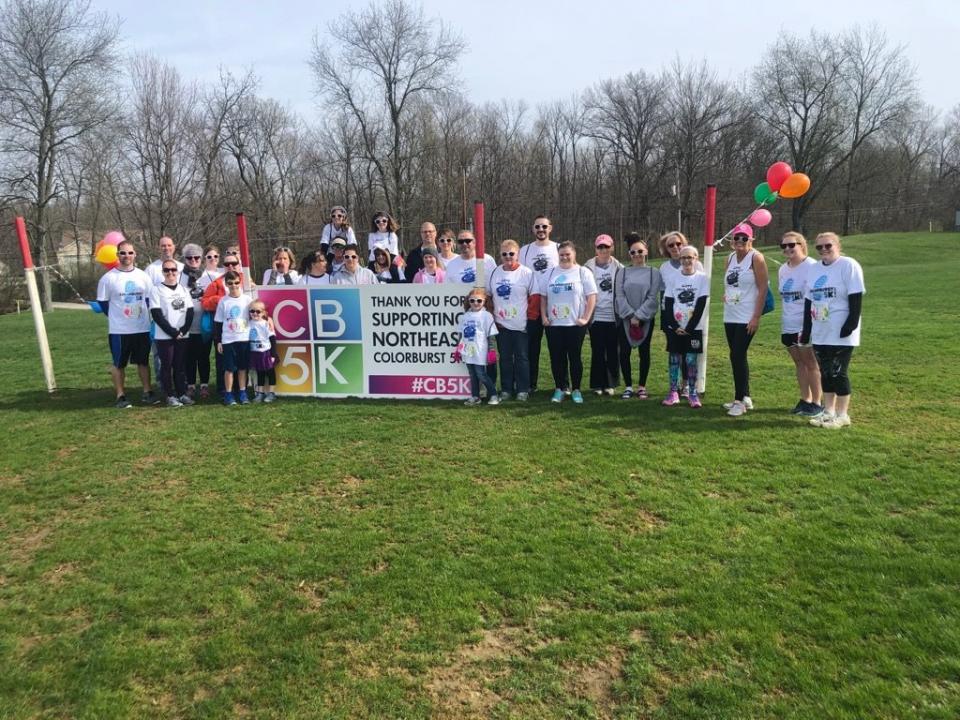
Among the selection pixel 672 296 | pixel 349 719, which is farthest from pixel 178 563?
pixel 672 296

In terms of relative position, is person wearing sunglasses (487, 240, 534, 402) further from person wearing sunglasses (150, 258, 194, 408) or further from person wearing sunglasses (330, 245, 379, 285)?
person wearing sunglasses (150, 258, 194, 408)

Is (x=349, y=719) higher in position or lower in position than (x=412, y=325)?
lower

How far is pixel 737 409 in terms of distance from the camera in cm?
616

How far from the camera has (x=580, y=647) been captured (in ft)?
9.10

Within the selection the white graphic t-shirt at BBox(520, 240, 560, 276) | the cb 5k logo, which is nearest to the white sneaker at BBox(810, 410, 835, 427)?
the white graphic t-shirt at BBox(520, 240, 560, 276)

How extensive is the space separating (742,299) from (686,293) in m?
0.54

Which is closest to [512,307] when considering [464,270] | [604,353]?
[464,270]

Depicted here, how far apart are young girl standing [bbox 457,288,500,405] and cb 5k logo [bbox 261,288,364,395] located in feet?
4.78

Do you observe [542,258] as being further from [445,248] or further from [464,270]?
[445,248]

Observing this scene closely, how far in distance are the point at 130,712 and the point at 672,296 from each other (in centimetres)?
564

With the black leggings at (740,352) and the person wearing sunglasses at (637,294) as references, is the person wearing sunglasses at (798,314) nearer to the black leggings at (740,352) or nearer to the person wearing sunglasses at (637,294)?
the black leggings at (740,352)

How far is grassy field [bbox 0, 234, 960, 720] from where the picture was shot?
2555 mm

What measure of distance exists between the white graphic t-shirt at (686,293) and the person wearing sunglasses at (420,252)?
3.10 meters

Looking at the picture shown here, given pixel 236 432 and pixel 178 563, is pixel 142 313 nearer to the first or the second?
pixel 236 432
